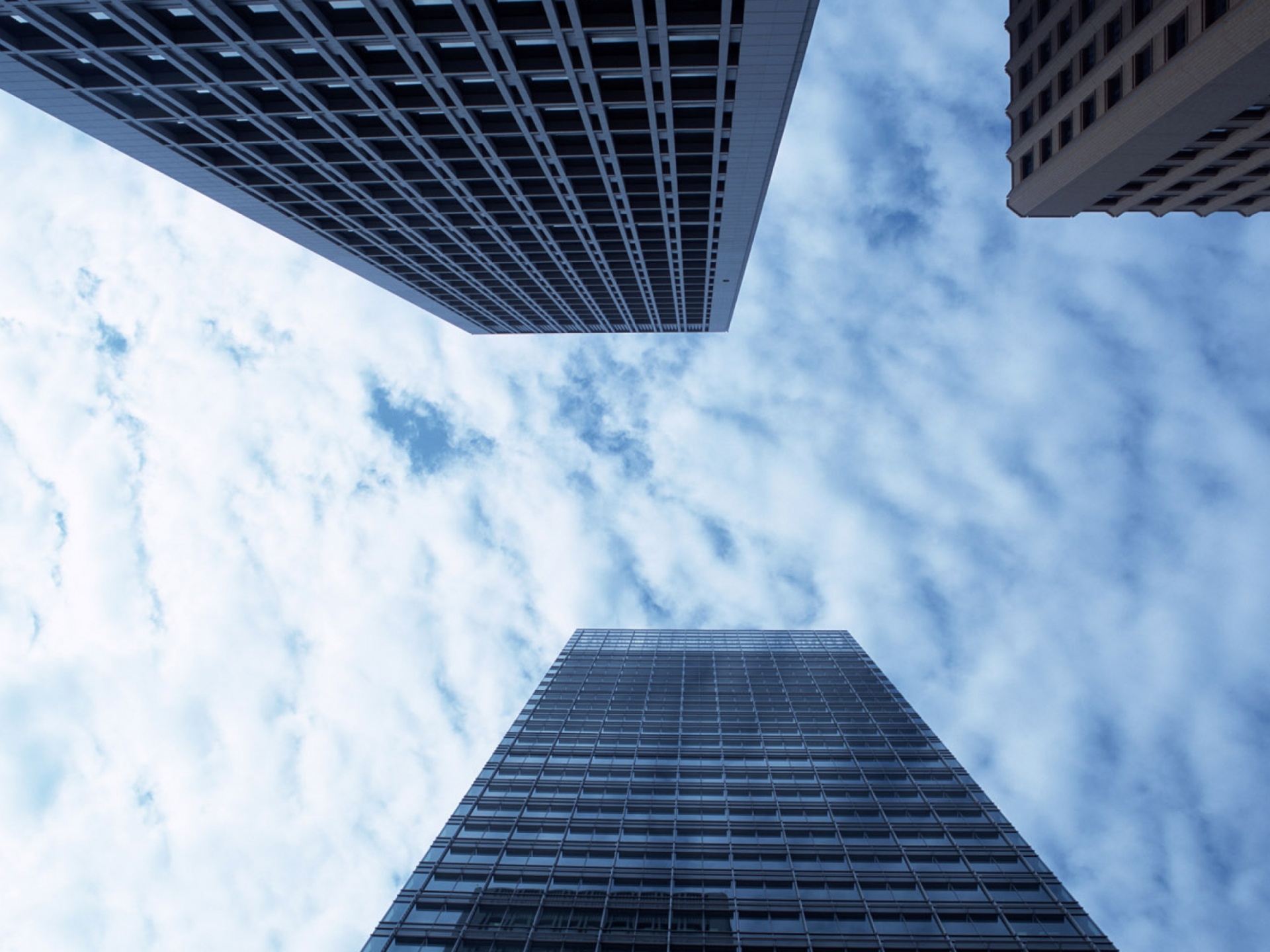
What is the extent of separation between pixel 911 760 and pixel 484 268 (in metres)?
54.0

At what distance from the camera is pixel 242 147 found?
36594 millimetres

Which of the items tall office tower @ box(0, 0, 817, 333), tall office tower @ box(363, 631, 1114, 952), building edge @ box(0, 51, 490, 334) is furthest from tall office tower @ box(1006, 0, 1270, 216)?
building edge @ box(0, 51, 490, 334)

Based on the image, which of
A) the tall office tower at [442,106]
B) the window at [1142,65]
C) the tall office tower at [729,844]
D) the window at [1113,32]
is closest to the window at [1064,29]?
the window at [1113,32]

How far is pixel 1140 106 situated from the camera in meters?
33.0

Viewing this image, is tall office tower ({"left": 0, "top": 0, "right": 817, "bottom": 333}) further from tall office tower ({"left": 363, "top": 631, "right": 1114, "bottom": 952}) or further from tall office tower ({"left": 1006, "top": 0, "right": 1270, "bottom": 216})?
tall office tower ({"left": 363, "top": 631, "right": 1114, "bottom": 952})

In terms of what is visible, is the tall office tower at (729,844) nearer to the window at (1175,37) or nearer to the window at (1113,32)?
the window at (1175,37)

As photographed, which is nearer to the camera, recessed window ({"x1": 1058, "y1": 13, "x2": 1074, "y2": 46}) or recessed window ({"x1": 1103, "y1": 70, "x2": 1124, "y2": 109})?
recessed window ({"x1": 1103, "y1": 70, "x2": 1124, "y2": 109})

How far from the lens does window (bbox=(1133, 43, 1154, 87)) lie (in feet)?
106

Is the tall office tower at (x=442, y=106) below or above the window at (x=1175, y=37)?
below

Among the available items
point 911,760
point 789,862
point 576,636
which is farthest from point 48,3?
point 576,636

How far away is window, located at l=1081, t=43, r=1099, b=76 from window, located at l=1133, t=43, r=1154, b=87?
3554 millimetres

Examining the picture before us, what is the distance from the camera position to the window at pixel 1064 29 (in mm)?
39156

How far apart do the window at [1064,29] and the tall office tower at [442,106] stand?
19.2 meters

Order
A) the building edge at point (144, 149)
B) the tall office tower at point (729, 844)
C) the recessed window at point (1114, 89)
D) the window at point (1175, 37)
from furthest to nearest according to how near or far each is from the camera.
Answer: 1. the tall office tower at point (729, 844)
2. the recessed window at point (1114, 89)
3. the building edge at point (144, 149)
4. the window at point (1175, 37)
